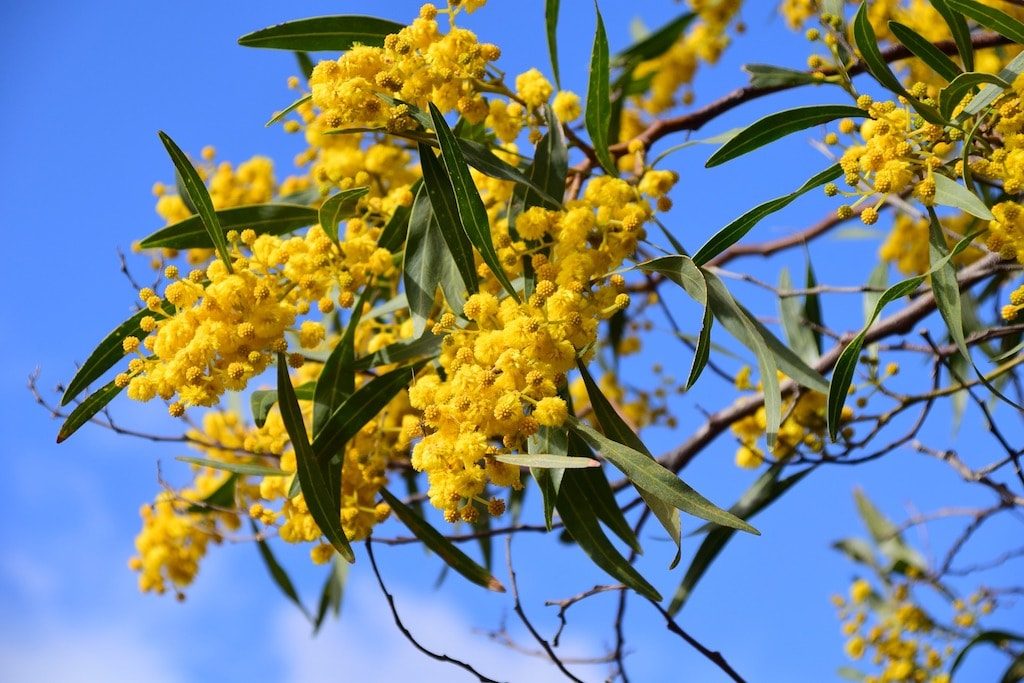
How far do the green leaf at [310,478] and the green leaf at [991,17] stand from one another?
131 centimetres

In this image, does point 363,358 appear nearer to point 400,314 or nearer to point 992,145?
point 400,314

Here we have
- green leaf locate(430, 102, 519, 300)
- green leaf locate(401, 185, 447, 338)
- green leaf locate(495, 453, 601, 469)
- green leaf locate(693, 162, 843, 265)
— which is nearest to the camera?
green leaf locate(495, 453, 601, 469)

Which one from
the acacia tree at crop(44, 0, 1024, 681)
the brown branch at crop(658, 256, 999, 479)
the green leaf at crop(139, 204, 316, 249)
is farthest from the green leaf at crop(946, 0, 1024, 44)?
the green leaf at crop(139, 204, 316, 249)

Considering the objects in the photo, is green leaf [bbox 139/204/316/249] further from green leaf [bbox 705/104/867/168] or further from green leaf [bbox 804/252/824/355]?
green leaf [bbox 804/252/824/355]

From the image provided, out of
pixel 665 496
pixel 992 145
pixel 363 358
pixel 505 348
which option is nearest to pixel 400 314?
pixel 363 358

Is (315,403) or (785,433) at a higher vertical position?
(785,433)

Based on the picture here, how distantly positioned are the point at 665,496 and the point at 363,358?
756 mm

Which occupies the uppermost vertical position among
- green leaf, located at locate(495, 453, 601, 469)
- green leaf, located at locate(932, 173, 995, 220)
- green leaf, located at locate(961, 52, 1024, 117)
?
green leaf, located at locate(961, 52, 1024, 117)

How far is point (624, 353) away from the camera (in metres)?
3.76

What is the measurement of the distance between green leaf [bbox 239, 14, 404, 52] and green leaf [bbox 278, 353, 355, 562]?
24.2 inches

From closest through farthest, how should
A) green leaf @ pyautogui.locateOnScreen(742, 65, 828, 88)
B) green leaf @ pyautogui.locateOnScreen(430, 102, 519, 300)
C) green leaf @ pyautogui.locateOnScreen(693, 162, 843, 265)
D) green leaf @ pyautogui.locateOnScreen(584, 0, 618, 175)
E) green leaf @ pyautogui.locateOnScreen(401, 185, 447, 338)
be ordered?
1. green leaf @ pyautogui.locateOnScreen(430, 102, 519, 300)
2. green leaf @ pyautogui.locateOnScreen(693, 162, 843, 265)
3. green leaf @ pyautogui.locateOnScreen(401, 185, 447, 338)
4. green leaf @ pyautogui.locateOnScreen(584, 0, 618, 175)
5. green leaf @ pyautogui.locateOnScreen(742, 65, 828, 88)

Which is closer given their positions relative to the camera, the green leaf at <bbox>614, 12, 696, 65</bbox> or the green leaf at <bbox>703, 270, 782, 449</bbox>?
the green leaf at <bbox>703, 270, 782, 449</bbox>

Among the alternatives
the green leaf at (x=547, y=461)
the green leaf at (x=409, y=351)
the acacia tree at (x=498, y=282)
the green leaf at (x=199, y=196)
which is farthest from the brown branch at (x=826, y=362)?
the green leaf at (x=199, y=196)

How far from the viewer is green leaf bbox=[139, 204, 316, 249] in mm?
2029
